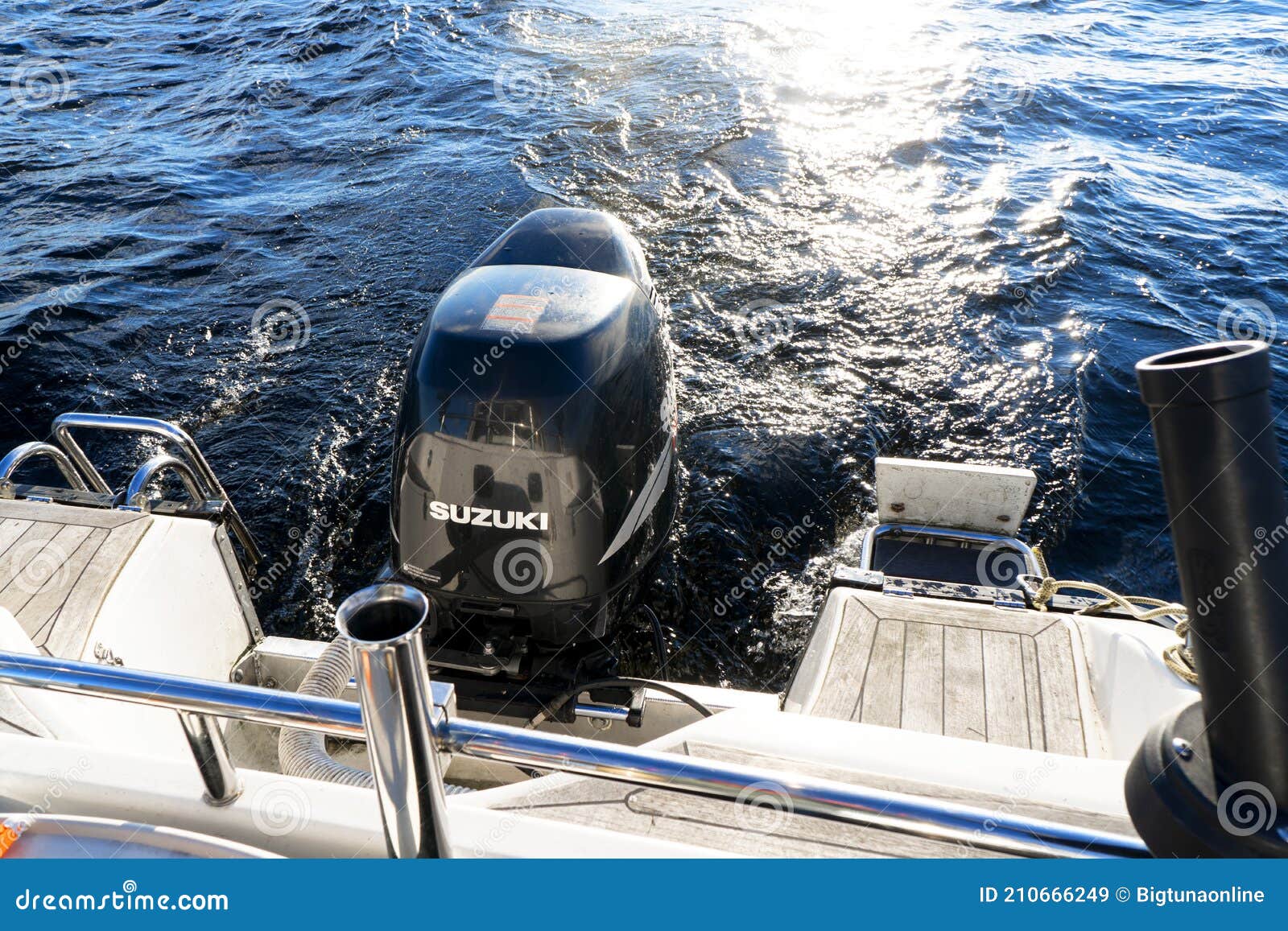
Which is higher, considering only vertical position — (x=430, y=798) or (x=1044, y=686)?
(x=430, y=798)

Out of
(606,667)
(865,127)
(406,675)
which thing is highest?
(406,675)

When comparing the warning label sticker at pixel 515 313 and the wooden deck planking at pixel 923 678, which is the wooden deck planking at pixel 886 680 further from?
the warning label sticker at pixel 515 313

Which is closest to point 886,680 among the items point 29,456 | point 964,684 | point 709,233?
point 964,684

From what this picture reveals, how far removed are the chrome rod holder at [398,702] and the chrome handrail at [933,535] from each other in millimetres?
2623

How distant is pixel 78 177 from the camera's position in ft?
24.8

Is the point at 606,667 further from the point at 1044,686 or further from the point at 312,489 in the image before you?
the point at 312,489

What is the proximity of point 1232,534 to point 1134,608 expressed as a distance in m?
2.29

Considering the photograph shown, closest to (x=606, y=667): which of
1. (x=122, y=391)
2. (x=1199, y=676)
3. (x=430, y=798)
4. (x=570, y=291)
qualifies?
(x=570, y=291)

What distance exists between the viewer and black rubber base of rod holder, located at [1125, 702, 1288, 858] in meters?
0.67

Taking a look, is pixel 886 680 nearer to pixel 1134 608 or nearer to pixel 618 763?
pixel 1134 608

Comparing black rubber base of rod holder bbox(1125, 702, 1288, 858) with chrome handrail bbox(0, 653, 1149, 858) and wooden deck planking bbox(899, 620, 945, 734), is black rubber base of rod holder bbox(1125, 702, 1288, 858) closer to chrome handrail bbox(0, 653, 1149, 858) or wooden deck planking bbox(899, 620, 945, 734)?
chrome handrail bbox(0, 653, 1149, 858)

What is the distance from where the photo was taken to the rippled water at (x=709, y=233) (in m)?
4.55

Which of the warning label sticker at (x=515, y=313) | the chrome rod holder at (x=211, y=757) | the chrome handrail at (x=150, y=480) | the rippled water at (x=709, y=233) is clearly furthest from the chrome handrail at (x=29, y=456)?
the chrome rod holder at (x=211, y=757)
